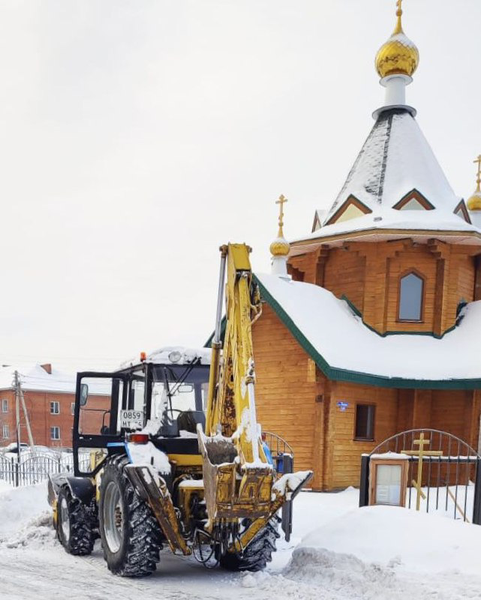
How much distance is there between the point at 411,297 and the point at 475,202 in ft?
13.6

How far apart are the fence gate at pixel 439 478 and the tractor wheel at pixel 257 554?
2.44 meters

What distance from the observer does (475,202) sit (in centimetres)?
1802

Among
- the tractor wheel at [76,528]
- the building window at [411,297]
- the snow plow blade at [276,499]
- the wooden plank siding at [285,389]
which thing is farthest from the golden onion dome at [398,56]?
the tractor wheel at [76,528]

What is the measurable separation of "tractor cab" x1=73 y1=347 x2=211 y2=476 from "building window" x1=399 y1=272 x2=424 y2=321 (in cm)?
983

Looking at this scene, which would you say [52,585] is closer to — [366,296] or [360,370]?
[360,370]

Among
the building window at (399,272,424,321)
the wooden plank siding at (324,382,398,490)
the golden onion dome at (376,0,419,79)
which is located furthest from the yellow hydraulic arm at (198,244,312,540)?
the golden onion dome at (376,0,419,79)

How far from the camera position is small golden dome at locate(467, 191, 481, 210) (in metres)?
18.0

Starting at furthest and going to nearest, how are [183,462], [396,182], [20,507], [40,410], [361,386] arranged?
[40,410] → [396,182] → [361,386] → [20,507] → [183,462]

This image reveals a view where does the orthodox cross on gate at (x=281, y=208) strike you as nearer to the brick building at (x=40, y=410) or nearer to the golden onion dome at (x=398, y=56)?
the golden onion dome at (x=398, y=56)

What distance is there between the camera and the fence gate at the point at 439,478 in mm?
8570

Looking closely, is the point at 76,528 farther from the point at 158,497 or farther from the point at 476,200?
the point at 476,200

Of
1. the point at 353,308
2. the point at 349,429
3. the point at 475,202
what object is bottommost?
the point at 349,429

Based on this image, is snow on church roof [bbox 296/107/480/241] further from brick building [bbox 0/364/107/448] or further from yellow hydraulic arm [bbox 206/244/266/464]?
brick building [bbox 0/364/107/448]

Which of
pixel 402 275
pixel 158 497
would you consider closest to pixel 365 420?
pixel 402 275
